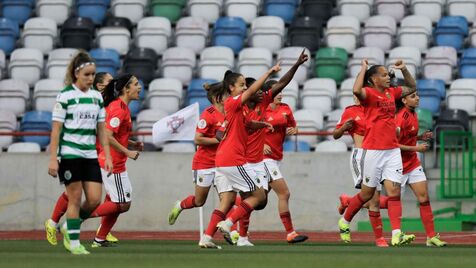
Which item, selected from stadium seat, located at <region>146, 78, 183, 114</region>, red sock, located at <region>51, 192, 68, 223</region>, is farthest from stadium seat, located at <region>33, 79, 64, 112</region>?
red sock, located at <region>51, 192, 68, 223</region>

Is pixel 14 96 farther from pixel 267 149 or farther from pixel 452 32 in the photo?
pixel 267 149

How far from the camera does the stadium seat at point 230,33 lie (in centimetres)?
2983

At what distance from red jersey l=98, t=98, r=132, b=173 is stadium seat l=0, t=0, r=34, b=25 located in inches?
542

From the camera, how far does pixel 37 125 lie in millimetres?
27453

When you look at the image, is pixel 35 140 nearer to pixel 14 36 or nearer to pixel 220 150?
pixel 14 36

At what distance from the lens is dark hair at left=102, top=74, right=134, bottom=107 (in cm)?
1838

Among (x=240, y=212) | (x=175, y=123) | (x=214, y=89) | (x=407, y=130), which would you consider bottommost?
(x=240, y=212)

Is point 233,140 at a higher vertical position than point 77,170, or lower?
higher

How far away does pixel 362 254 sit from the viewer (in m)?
15.0

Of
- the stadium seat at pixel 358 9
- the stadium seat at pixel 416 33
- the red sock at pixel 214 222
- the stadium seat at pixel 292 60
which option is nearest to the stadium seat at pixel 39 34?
the stadium seat at pixel 292 60

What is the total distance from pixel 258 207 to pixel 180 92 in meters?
11.1

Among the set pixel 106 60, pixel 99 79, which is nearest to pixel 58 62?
pixel 106 60

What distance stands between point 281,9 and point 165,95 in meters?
4.26

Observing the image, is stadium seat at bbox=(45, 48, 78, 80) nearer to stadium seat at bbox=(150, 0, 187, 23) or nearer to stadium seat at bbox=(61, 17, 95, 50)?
stadium seat at bbox=(61, 17, 95, 50)
